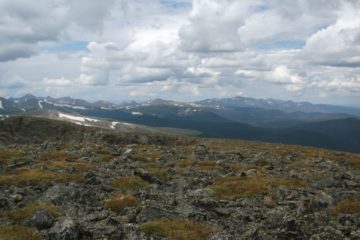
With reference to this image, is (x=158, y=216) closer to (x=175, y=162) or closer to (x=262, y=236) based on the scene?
(x=262, y=236)

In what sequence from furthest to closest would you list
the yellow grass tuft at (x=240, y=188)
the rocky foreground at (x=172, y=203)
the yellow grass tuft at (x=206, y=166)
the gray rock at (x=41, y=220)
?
1. the yellow grass tuft at (x=206, y=166)
2. the yellow grass tuft at (x=240, y=188)
3. the gray rock at (x=41, y=220)
4. the rocky foreground at (x=172, y=203)

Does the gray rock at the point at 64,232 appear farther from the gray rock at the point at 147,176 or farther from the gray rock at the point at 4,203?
the gray rock at the point at 147,176

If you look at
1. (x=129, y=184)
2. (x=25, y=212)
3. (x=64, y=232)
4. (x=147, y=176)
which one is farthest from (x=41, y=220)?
(x=147, y=176)

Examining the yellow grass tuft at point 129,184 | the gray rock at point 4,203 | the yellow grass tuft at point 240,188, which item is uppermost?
the yellow grass tuft at point 240,188

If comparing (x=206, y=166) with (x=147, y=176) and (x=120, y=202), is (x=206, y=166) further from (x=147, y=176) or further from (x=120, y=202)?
(x=120, y=202)

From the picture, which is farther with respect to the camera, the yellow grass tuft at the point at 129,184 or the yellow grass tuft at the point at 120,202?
the yellow grass tuft at the point at 129,184

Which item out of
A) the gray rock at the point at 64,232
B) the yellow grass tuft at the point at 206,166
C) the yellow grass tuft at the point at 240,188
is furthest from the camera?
the yellow grass tuft at the point at 206,166

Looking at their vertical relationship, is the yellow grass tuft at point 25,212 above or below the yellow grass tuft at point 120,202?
below

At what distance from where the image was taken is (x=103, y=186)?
35094mm

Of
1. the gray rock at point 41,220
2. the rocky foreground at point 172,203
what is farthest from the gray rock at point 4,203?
the gray rock at point 41,220

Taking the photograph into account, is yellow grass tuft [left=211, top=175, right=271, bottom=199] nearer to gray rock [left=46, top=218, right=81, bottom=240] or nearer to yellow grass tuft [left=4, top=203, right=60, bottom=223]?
yellow grass tuft [left=4, top=203, right=60, bottom=223]

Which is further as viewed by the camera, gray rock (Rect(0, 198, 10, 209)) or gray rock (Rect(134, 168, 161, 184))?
gray rock (Rect(134, 168, 161, 184))

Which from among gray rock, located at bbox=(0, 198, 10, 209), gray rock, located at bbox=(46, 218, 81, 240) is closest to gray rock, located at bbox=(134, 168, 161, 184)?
gray rock, located at bbox=(0, 198, 10, 209)

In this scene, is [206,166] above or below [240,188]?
below
